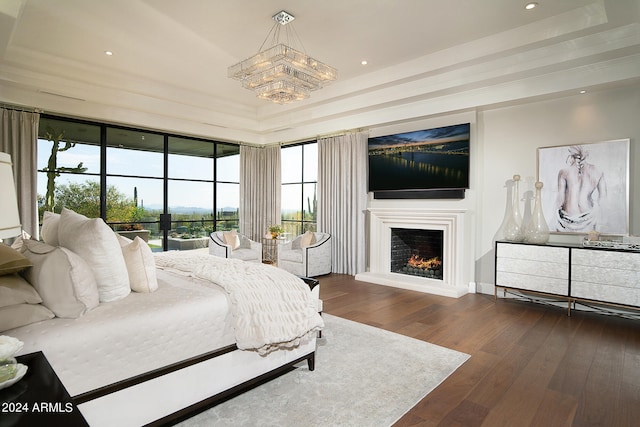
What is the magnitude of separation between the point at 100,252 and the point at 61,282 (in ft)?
0.94

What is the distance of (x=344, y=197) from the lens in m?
6.25

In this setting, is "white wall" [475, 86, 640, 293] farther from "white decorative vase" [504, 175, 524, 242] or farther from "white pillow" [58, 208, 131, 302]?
"white pillow" [58, 208, 131, 302]

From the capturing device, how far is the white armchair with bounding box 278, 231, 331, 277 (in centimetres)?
585

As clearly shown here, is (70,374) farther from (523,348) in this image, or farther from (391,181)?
(391,181)

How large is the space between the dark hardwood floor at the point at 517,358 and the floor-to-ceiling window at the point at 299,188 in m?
2.69

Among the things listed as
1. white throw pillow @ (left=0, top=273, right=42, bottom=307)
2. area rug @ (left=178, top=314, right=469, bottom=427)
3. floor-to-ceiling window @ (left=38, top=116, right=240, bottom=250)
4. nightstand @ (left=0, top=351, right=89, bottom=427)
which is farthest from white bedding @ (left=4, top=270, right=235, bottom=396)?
floor-to-ceiling window @ (left=38, top=116, right=240, bottom=250)

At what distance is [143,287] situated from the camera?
2.14 metres

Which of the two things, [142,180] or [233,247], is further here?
[233,247]

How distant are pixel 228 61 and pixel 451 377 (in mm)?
4595

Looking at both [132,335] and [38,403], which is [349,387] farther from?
[38,403]

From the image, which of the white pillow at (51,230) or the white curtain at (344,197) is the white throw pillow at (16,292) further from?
the white curtain at (344,197)

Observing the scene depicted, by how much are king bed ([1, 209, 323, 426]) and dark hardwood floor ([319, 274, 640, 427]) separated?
35.8 inches

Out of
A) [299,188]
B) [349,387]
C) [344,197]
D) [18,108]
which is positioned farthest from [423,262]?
[18,108]

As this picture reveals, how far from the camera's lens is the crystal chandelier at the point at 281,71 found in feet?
11.3
